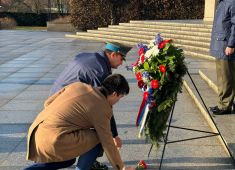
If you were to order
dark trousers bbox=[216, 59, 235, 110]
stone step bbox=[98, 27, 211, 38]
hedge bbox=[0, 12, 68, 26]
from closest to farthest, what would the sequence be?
dark trousers bbox=[216, 59, 235, 110] → stone step bbox=[98, 27, 211, 38] → hedge bbox=[0, 12, 68, 26]

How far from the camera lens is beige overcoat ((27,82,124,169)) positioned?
2.94m

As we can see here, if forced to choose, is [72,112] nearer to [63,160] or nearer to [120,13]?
[63,160]

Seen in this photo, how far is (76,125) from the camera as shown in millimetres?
3002

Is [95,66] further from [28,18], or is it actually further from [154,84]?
[28,18]

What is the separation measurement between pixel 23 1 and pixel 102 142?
40093 millimetres

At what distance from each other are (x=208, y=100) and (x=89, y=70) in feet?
10.7

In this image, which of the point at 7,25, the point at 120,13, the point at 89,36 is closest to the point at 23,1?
the point at 7,25

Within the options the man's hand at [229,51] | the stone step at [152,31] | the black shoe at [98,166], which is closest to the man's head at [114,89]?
the black shoe at [98,166]

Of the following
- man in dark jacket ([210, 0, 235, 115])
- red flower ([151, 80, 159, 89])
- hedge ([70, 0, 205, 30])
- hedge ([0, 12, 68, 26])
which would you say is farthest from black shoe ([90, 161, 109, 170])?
hedge ([0, 12, 68, 26])

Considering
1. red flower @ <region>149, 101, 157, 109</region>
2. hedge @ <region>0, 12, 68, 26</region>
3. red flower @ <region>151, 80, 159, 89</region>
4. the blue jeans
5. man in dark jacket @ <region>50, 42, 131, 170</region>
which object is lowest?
hedge @ <region>0, 12, 68, 26</region>

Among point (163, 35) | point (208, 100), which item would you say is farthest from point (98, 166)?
point (163, 35)

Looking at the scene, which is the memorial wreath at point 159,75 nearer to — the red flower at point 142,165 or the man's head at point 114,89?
the red flower at point 142,165

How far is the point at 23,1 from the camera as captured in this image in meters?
40.9

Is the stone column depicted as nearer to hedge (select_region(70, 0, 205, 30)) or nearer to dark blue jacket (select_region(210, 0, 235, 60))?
hedge (select_region(70, 0, 205, 30))
